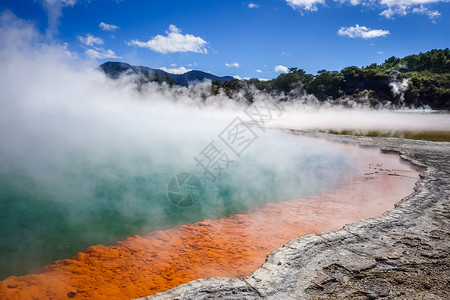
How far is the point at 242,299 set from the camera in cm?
212

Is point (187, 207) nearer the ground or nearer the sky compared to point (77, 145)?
nearer the ground

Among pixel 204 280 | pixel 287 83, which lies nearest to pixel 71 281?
pixel 204 280

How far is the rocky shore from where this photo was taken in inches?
85.4

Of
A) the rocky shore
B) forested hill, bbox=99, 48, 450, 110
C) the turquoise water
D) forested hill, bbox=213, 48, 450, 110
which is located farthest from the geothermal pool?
forested hill, bbox=213, 48, 450, 110

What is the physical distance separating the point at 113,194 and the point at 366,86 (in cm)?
3529

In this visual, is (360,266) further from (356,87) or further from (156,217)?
(356,87)

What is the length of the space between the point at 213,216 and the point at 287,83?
3220cm

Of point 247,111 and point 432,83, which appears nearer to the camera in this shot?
point 247,111

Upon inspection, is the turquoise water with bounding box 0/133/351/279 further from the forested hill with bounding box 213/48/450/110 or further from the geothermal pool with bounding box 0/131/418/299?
the forested hill with bounding box 213/48/450/110

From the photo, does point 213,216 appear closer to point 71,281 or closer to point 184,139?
point 71,281

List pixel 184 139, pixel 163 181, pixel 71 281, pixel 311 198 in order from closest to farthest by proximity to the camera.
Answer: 1. pixel 71 281
2. pixel 311 198
3. pixel 163 181
4. pixel 184 139

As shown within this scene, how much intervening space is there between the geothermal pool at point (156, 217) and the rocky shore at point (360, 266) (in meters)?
0.68

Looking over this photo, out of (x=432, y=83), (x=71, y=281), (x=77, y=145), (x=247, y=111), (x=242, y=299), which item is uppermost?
(x=432, y=83)

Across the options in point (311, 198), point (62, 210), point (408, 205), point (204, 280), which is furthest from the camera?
point (311, 198)
